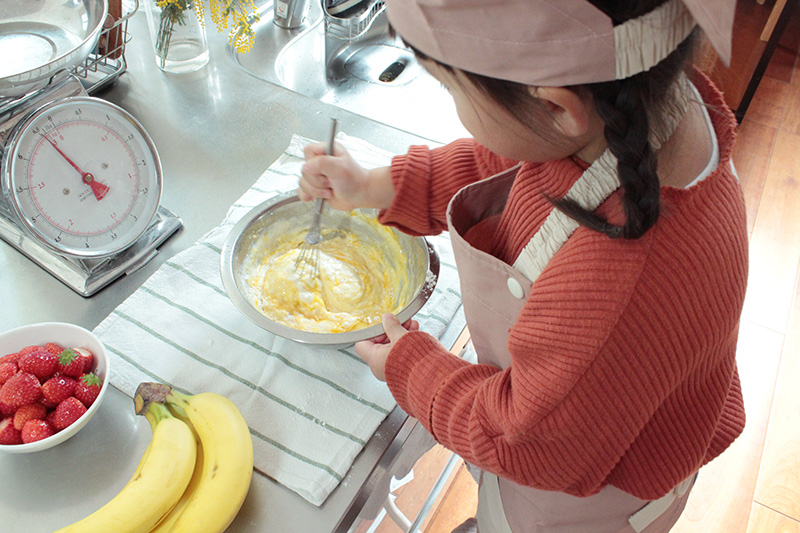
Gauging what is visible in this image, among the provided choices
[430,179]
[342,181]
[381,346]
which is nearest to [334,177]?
[342,181]

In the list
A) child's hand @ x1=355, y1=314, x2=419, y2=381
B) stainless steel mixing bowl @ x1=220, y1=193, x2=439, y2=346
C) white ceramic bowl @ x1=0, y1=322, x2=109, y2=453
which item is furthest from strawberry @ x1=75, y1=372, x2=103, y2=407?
child's hand @ x1=355, y1=314, x2=419, y2=381

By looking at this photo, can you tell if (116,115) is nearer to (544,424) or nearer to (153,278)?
(153,278)

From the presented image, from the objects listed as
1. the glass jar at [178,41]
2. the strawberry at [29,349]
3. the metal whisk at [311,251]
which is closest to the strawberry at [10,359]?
the strawberry at [29,349]

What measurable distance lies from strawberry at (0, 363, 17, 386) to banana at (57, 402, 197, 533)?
146 mm

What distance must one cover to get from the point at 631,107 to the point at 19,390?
64 centimetres

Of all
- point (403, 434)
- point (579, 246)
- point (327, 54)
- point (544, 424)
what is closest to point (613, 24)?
point (579, 246)

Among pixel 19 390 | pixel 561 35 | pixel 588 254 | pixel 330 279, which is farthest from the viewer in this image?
pixel 330 279

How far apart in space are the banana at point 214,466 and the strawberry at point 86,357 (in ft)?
0.34

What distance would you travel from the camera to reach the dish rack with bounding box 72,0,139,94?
3.60 ft

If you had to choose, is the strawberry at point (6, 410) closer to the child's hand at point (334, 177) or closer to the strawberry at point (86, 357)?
the strawberry at point (86, 357)

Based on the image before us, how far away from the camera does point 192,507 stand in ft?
2.06

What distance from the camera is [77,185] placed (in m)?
0.78

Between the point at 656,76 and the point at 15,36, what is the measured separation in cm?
92

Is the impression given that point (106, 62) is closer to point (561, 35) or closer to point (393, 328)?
point (393, 328)
